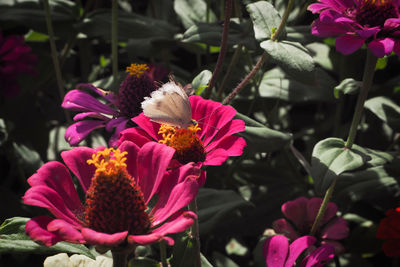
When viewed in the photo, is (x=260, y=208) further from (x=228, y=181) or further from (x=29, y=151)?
(x=29, y=151)

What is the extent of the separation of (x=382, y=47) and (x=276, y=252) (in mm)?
312

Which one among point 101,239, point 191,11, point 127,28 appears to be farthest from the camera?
point 191,11

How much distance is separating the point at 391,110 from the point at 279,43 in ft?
1.04

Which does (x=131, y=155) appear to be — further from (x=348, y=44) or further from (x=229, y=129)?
(x=348, y=44)

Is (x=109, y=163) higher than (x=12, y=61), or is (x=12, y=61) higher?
(x=109, y=163)

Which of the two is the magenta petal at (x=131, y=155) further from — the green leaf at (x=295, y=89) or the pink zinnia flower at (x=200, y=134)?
the green leaf at (x=295, y=89)

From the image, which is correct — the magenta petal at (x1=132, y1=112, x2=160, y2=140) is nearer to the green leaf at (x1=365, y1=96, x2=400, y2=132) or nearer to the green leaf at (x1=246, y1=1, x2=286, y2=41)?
the green leaf at (x1=246, y1=1, x2=286, y2=41)

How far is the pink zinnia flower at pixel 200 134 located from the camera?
663 millimetres

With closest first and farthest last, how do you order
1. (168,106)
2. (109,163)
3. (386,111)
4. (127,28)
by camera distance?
(109,163) → (168,106) → (386,111) → (127,28)

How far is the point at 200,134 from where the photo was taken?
752mm

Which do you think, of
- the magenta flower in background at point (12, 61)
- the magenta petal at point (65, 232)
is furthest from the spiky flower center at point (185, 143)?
the magenta flower in background at point (12, 61)

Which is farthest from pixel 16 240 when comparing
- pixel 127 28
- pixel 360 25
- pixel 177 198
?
pixel 127 28

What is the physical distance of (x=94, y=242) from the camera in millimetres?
480

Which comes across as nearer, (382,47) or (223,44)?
(382,47)
